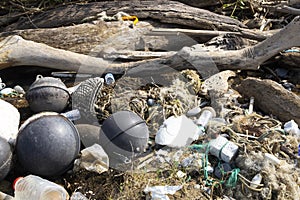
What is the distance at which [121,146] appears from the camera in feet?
11.3

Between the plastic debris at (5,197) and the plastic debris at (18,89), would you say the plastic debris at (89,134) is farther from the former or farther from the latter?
the plastic debris at (18,89)

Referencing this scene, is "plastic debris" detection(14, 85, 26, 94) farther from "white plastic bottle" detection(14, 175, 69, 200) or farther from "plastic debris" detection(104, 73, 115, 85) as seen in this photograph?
"white plastic bottle" detection(14, 175, 69, 200)

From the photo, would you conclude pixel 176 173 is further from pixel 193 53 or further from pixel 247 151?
pixel 193 53

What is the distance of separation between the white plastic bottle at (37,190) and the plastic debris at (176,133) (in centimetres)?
98

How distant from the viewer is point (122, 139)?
3451 mm

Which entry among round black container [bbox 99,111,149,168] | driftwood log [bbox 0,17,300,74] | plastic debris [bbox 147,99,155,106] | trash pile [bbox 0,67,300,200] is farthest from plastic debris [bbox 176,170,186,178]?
driftwood log [bbox 0,17,300,74]

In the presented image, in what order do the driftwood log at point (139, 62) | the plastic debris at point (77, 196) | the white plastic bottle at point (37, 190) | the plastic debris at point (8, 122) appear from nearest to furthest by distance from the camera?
1. the white plastic bottle at point (37, 190)
2. the plastic debris at point (77, 196)
3. the plastic debris at point (8, 122)
4. the driftwood log at point (139, 62)

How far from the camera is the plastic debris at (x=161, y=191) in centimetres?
314

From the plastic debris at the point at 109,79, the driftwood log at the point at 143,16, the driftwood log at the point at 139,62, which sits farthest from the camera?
the driftwood log at the point at 143,16

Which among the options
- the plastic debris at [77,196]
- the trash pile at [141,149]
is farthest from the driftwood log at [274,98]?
the plastic debris at [77,196]

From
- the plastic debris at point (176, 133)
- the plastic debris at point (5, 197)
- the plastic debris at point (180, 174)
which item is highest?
the plastic debris at point (176, 133)

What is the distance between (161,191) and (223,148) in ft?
2.18

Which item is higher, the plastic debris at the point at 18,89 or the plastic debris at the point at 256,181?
the plastic debris at the point at 256,181

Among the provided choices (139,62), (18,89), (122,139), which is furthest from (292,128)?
(18,89)
